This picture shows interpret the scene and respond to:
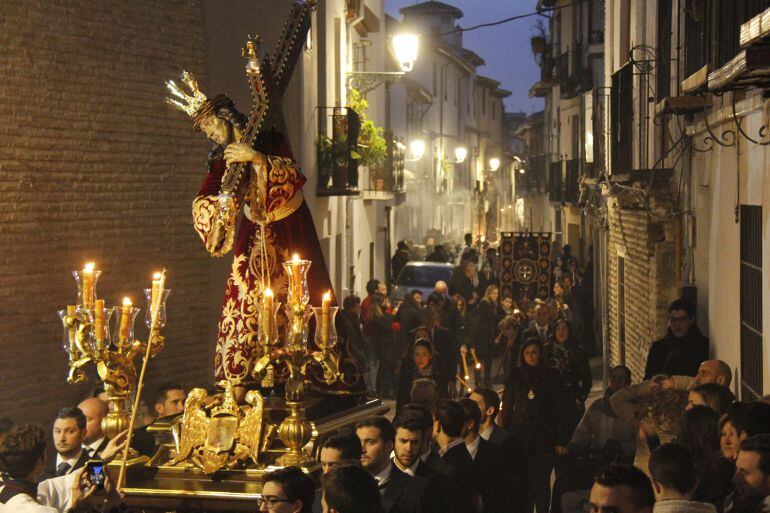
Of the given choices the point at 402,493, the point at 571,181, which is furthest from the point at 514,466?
the point at 571,181

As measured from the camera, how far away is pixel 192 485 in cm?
646

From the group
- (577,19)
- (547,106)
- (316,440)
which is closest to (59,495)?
(316,440)

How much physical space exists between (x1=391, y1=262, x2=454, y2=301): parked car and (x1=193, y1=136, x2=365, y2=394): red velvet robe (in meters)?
17.5

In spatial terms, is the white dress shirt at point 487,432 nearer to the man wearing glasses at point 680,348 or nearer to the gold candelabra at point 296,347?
the gold candelabra at point 296,347

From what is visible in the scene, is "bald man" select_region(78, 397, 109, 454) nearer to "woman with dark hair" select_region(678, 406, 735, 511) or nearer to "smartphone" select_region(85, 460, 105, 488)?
"smartphone" select_region(85, 460, 105, 488)

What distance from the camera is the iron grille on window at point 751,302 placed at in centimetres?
972

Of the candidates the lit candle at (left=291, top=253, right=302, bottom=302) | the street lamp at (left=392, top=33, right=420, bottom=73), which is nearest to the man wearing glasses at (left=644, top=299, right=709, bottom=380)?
the lit candle at (left=291, top=253, right=302, bottom=302)

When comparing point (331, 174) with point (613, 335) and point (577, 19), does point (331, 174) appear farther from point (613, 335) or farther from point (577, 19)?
point (577, 19)

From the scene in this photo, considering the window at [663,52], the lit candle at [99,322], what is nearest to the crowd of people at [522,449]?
the lit candle at [99,322]

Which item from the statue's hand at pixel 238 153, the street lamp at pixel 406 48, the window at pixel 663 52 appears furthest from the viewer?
the street lamp at pixel 406 48

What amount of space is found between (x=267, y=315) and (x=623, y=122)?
9771 millimetres

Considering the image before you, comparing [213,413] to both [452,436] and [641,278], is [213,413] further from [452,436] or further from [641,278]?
[641,278]

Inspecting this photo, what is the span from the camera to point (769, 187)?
8.99m

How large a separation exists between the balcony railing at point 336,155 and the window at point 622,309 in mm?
3954
